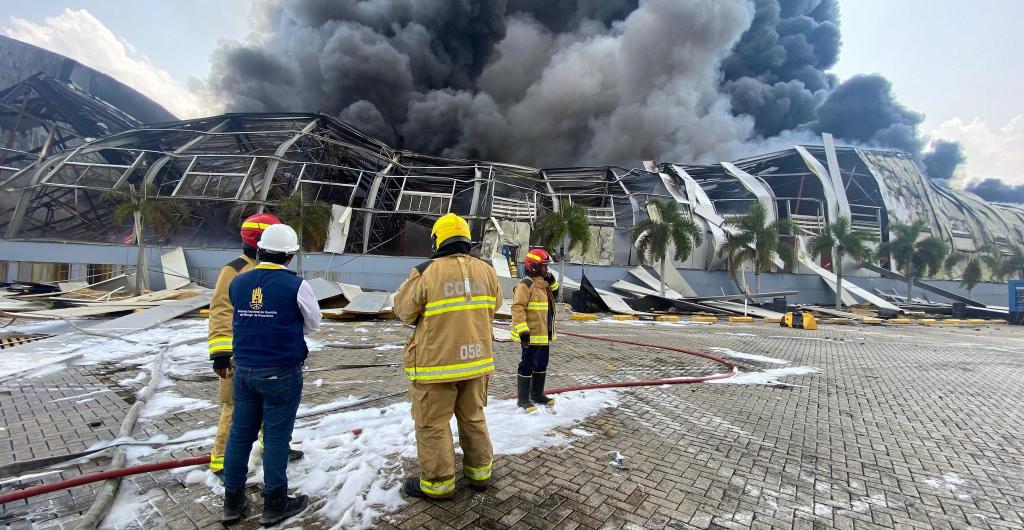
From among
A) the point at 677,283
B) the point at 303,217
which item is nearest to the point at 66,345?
the point at 303,217

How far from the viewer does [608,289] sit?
23.2m

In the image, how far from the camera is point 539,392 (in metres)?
4.36

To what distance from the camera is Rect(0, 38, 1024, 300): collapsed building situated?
25.6 m

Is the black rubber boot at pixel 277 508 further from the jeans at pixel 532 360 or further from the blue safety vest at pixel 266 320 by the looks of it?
the jeans at pixel 532 360

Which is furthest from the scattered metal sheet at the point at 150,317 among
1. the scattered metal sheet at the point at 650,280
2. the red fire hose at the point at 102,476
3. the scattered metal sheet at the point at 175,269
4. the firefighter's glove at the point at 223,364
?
the scattered metal sheet at the point at 650,280

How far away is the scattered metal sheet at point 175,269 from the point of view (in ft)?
61.0

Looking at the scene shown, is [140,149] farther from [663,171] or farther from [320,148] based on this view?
[663,171]

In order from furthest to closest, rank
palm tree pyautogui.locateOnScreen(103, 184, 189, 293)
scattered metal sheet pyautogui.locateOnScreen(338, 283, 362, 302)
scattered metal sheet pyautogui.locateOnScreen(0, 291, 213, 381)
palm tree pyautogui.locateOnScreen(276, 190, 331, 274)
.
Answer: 1. palm tree pyautogui.locateOnScreen(276, 190, 331, 274)
2. palm tree pyautogui.locateOnScreen(103, 184, 189, 293)
3. scattered metal sheet pyautogui.locateOnScreen(338, 283, 362, 302)
4. scattered metal sheet pyautogui.locateOnScreen(0, 291, 213, 381)

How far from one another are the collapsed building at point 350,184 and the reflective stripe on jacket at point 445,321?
20876 mm

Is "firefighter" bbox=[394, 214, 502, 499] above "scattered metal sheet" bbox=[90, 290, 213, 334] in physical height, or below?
above

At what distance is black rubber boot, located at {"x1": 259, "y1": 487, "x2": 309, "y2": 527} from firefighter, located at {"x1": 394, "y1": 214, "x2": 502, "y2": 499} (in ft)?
2.04

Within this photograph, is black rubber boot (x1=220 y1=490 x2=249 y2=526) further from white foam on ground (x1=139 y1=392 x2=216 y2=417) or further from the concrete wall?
the concrete wall

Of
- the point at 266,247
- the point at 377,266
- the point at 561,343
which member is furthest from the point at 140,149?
the point at 266,247

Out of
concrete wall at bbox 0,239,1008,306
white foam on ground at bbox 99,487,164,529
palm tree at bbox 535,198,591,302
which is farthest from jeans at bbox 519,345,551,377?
concrete wall at bbox 0,239,1008,306
